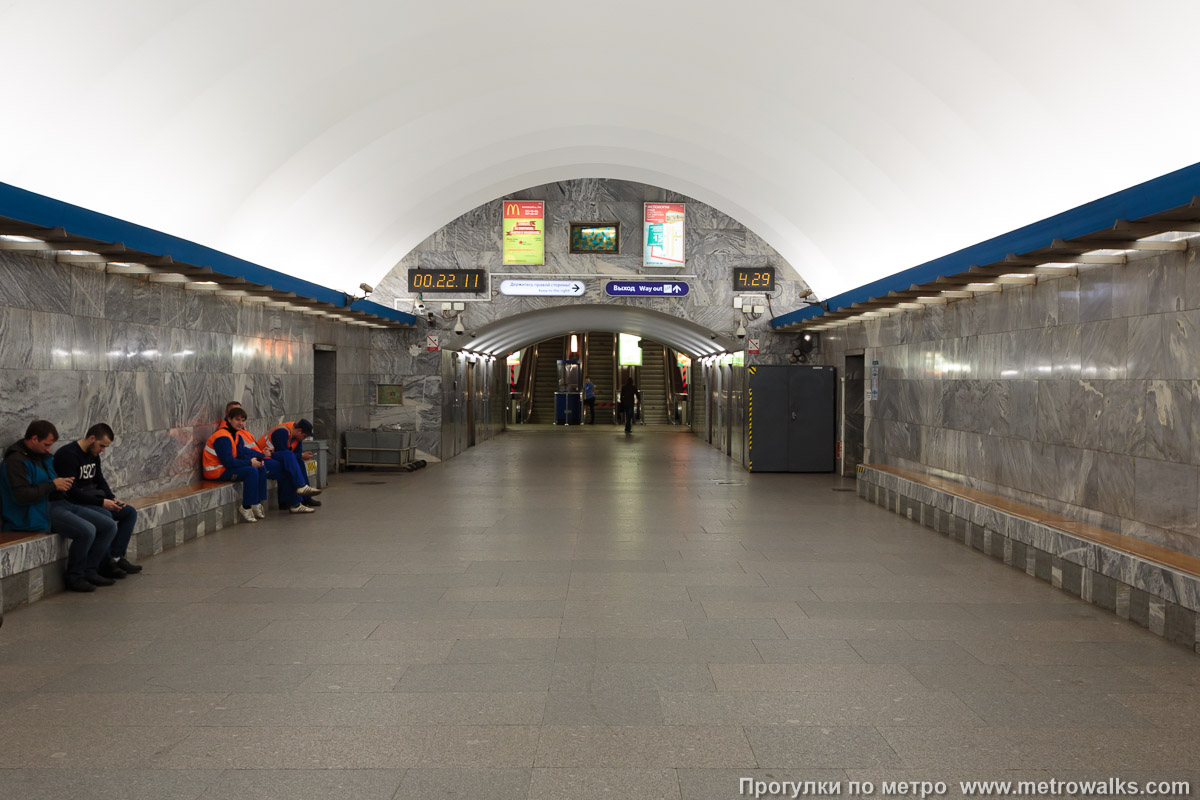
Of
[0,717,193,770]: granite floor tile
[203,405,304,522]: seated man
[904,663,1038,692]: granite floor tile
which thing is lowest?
[904,663,1038,692]: granite floor tile

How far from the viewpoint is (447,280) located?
60.2 ft

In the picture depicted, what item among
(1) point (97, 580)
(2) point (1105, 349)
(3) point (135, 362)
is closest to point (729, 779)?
(1) point (97, 580)

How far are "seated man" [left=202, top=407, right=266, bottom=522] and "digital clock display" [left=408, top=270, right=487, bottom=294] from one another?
27.3 ft

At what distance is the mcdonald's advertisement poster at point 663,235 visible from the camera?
59.5ft

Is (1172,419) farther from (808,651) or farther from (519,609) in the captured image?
(519,609)

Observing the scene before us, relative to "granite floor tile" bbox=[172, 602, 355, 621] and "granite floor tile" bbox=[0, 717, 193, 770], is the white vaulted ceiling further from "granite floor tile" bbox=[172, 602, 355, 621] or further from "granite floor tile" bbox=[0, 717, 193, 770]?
"granite floor tile" bbox=[0, 717, 193, 770]

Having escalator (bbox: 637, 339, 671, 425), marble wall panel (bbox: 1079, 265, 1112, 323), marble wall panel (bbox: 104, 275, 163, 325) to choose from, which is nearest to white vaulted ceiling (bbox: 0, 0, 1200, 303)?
marble wall panel (bbox: 104, 275, 163, 325)

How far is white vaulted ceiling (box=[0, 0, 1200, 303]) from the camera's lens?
23.8ft

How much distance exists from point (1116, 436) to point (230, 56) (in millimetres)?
8520

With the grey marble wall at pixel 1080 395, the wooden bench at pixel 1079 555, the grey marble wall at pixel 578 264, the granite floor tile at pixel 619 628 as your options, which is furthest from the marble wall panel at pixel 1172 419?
the grey marble wall at pixel 578 264

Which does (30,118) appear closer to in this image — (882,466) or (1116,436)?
(1116,436)

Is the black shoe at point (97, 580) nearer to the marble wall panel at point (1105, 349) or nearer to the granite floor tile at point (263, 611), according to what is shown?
the granite floor tile at point (263, 611)

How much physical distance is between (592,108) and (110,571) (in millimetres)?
9871

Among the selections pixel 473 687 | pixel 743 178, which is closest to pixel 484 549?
pixel 473 687
